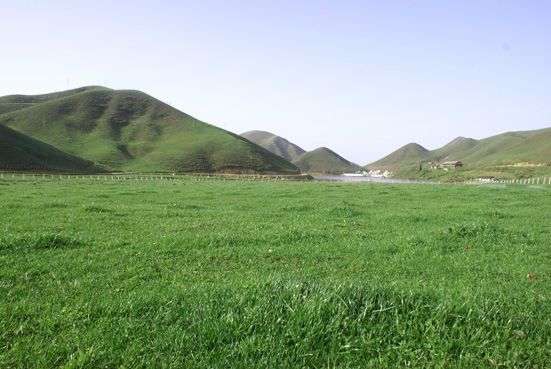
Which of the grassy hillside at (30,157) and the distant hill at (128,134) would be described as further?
the distant hill at (128,134)

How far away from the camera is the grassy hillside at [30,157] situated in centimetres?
8006

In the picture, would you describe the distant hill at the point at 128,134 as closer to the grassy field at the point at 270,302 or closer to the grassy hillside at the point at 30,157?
the grassy hillside at the point at 30,157

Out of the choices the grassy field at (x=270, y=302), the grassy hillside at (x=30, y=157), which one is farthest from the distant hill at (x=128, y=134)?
the grassy field at (x=270, y=302)

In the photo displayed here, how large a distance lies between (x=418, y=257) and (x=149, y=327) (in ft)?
18.5

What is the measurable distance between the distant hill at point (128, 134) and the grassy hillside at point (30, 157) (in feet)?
39.2

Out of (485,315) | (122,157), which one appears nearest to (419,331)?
(485,315)

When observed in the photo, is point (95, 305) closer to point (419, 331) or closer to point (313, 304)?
point (313, 304)

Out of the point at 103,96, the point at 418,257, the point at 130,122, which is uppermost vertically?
the point at 103,96

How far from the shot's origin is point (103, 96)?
7229 inches

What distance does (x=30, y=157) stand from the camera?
8531 cm

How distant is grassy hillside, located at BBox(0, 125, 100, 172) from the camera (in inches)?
3152

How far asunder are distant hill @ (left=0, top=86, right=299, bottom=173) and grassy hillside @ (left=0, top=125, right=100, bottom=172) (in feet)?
39.2

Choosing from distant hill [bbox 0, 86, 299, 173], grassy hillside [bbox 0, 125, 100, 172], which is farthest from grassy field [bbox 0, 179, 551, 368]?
distant hill [bbox 0, 86, 299, 173]

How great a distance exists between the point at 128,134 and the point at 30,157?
70630 mm
